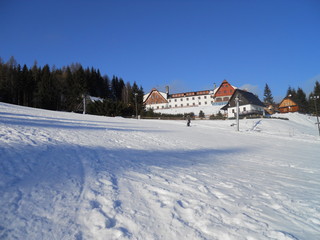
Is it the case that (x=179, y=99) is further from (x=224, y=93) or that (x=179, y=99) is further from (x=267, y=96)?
(x=267, y=96)

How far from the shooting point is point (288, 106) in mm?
73312

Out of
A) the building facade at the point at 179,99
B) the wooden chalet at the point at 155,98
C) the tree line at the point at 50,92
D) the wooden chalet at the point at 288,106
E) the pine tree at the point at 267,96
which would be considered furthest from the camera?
the pine tree at the point at 267,96

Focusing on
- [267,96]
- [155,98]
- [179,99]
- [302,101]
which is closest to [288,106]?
[302,101]

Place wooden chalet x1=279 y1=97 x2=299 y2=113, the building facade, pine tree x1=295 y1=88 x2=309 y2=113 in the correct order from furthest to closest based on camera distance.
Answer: the building facade
pine tree x1=295 y1=88 x2=309 y2=113
wooden chalet x1=279 y1=97 x2=299 y2=113

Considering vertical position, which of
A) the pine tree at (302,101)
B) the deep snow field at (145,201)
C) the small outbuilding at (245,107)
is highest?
the pine tree at (302,101)

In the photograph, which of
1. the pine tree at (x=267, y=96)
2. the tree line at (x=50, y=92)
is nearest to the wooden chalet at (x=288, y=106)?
the pine tree at (x=267, y=96)

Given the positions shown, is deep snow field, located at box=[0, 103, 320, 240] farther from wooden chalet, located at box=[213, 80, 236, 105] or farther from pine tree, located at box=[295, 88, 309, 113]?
pine tree, located at box=[295, 88, 309, 113]

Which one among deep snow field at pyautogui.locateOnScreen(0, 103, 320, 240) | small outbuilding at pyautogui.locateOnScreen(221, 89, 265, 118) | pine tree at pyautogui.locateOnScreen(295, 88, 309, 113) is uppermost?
pine tree at pyautogui.locateOnScreen(295, 88, 309, 113)

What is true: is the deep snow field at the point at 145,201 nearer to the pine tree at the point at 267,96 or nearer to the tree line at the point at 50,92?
the tree line at the point at 50,92

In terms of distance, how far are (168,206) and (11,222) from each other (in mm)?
2170

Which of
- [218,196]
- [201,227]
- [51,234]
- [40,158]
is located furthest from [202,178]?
[40,158]

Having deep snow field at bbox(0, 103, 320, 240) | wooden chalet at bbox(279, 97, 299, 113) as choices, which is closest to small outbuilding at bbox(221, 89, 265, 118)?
wooden chalet at bbox(279, 97, 299, 113)

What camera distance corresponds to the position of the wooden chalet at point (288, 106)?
71350 mm

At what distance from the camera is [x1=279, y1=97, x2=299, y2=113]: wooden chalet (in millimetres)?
71350
